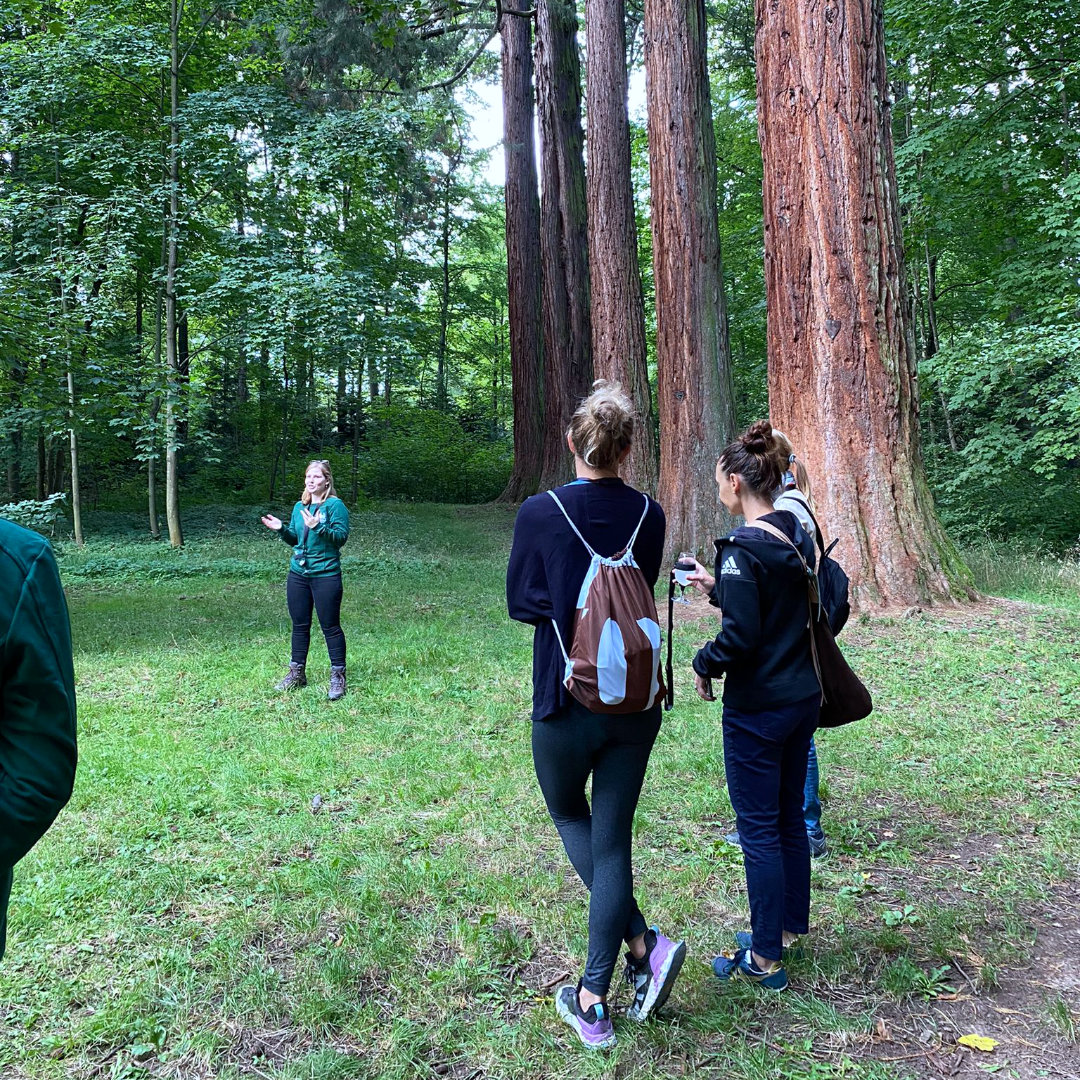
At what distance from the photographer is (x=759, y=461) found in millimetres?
2809

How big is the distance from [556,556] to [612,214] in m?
10.5

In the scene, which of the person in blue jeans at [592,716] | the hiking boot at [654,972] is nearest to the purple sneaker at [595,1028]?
the person in blue jeans at [592,716]

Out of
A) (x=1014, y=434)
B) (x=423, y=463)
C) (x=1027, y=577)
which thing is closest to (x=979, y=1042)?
(x=1027, y=577)

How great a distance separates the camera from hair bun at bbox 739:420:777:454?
2.82 meters

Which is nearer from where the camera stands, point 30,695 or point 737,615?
point 30,695

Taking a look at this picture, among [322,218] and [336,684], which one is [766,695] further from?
[322,218]

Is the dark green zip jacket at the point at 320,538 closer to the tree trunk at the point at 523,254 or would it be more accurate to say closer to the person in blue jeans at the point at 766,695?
the person in blue jeans at the point at 766,695

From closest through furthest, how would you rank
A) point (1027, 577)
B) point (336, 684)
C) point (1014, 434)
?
1. point (336, 684)
2. point (1027, 577)
3. point (1014, 434)

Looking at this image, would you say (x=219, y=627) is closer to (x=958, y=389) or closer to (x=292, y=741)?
(x=292, y=741)

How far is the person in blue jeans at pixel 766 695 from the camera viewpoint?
2.62 m

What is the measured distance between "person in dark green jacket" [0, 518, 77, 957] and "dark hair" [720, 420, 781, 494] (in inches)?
81.0

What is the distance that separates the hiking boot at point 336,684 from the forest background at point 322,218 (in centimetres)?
305

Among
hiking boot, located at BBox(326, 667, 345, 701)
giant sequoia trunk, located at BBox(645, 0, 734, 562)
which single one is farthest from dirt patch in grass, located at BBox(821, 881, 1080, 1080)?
giant sequoia trunk, located at BBox(645, 0, 734, 562)

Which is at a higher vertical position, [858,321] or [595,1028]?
[858,321]
